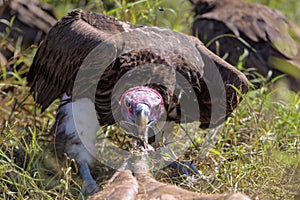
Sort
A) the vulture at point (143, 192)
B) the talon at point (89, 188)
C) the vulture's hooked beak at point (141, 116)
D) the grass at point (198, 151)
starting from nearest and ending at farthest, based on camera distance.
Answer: the vulture at point (143, 192)
the grass at point (198, 151)
the vulture's hooked beak at point (141, 116)
the talon at point (89, 188)

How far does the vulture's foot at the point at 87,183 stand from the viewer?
411 cm

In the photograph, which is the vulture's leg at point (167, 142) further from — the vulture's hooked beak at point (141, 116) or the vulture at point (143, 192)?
the vulture at point (143, 192)

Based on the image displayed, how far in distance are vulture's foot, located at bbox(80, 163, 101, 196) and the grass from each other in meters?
0.05

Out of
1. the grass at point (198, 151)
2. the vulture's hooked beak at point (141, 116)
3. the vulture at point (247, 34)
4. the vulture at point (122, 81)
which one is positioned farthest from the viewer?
the vulture at point (247, 34)

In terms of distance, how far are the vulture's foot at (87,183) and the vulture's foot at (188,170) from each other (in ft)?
1.71

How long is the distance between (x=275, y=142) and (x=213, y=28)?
8.64 ft

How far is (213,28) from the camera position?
6.86m

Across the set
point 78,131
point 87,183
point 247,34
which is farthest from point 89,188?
point 247,34

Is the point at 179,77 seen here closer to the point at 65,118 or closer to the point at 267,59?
the point at 65,118

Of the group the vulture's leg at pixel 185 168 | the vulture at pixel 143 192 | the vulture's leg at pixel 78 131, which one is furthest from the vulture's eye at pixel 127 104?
the vulture at pixel 143 192

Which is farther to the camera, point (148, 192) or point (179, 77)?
point (179, 77)

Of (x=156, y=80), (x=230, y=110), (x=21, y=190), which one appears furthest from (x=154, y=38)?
(x=21, y=190)

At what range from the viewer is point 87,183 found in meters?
4.26

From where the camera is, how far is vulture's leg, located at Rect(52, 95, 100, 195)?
4.46 m
